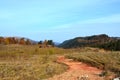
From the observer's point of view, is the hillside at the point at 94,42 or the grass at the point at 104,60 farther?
the hillside at the point at 94,42

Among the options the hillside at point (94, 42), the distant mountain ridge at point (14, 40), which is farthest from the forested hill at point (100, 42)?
the distant mountain ridge at point (14, 40)

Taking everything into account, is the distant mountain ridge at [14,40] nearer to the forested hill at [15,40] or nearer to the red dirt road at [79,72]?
the forested hill at [15,40]

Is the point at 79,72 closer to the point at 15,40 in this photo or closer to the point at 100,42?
the point at 15,40

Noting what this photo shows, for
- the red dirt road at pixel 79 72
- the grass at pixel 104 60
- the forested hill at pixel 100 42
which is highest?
the forested hill at pixel 100 42

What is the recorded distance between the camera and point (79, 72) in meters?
19.8

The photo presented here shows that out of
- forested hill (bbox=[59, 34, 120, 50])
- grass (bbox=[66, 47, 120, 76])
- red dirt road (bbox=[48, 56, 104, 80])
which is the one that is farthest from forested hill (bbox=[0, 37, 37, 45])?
red dirt road (bbox=[48, 56, 104, 80])

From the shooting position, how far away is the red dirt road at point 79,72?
18425 mm

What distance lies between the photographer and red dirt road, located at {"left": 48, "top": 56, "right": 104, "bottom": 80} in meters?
18.4

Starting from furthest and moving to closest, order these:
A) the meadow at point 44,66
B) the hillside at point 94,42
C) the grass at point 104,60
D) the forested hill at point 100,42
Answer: the hillside at point 94,42 < the forested hill at point 100,42 < the grass at point 104,60 < the meadow at point 44,66

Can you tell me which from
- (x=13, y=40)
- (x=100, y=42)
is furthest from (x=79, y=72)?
(x=100, y=42)

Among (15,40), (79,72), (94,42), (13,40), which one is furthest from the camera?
(94,42)

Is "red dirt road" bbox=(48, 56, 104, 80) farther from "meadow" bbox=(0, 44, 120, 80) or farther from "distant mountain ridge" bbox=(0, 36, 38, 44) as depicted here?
"distant mountain ridge" bbox=(0, 36, 38, 44)

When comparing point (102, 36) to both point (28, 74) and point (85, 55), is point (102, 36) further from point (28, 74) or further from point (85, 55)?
point (28, 74)

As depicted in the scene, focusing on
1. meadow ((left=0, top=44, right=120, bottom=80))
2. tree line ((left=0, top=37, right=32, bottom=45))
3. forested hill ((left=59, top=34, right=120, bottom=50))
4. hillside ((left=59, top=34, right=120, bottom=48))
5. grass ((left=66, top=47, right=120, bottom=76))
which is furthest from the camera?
hillside ((left=59, top=34, right=120, bottom=48))
